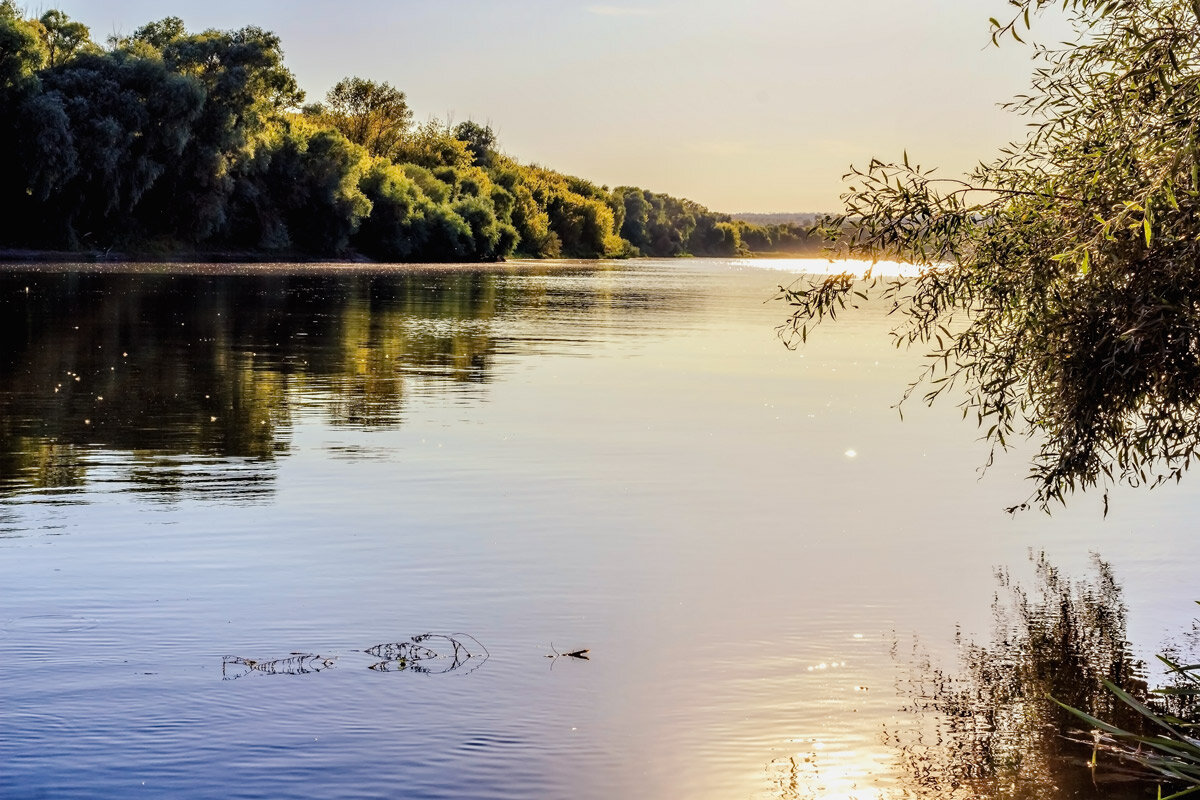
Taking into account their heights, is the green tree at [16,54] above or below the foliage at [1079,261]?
above

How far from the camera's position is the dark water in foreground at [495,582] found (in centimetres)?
883

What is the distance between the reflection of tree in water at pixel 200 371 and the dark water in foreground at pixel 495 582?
0.52 feet

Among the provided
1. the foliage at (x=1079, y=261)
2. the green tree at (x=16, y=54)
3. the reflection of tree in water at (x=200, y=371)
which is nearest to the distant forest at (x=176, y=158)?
the green tree at (x=16, y=54)

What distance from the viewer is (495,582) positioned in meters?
13.1

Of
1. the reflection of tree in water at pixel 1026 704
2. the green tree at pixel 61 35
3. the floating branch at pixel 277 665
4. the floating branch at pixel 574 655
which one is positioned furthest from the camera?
the green tree at pixel 61 35

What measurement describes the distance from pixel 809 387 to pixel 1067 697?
72.0 ft

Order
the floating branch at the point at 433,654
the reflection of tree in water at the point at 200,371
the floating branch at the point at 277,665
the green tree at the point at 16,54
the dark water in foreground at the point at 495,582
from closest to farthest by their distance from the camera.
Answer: the dark water in foreground at the point at 495,582
the floating branch at the point at 277,665
the floating branch at the point at 433,654
the reflection of tree in water at the point at 200,371
the green tree at the point at 16,54

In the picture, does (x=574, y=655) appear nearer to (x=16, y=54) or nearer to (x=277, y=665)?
(x=277, y=665)

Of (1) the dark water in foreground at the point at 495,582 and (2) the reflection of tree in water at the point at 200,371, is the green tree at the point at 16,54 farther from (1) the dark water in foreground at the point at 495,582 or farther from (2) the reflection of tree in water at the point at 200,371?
(1) the dark water in foreground at the point at 495,582

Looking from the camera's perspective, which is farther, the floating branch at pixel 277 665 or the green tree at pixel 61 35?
the green tree at pixel 61 35

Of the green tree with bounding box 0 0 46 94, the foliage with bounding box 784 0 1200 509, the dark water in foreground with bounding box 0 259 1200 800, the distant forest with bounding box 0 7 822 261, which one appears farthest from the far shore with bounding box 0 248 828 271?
the foliage with bounding box 784 0 1200 509

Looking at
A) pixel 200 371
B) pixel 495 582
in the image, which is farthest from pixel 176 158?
pixel 495 582

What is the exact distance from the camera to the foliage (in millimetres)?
11203

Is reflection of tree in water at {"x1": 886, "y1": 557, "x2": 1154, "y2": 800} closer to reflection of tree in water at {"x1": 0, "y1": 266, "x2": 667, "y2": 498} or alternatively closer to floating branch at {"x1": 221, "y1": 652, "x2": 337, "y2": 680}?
floating branch at {"x1": 221, "y1": 652, "x2": 337, "y2": 680}
